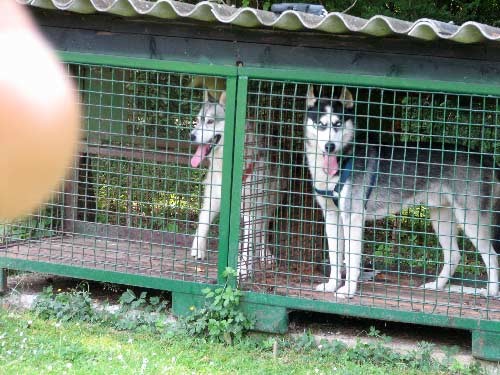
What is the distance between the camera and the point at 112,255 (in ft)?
22.1

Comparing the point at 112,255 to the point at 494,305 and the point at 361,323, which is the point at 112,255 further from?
the point at 494,305

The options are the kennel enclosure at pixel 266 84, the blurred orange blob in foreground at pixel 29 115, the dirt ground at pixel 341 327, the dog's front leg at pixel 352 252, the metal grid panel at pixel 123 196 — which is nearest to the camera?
the blurred orange blob in foreground at pixel 29 115

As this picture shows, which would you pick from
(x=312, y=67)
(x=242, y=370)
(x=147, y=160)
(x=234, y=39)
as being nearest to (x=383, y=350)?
(x=242, y=370)

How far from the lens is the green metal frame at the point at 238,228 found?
500cm

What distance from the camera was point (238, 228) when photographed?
5512 mm

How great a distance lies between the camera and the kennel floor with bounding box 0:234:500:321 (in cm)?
544

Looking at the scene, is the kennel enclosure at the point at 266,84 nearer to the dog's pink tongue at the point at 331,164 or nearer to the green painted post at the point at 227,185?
the green painted post at the point at 227,185

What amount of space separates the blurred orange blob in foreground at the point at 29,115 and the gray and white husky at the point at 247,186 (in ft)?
16.6

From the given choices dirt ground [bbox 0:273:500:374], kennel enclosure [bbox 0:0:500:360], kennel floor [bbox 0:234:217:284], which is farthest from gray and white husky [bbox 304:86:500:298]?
kennel floor [bbox 0:234:217:284]

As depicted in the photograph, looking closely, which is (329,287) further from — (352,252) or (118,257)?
(118,257)

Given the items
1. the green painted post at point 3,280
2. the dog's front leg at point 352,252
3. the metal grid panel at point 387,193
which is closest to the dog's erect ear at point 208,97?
the metal grid panel at point 387,193

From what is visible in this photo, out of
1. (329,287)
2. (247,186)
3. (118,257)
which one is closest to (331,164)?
(247,186)

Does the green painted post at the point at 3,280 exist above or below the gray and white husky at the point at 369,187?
below

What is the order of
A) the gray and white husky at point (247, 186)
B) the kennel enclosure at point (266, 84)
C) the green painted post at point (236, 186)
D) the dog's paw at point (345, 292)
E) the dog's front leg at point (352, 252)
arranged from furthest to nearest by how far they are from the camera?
the gray and white husky at point (247, 186) < the dog's front leg at point (352, 252) < the dog's paw at point (345, 292) < the green painted post at point (236, 186) < the kennel enclosure at point (266, 84)
